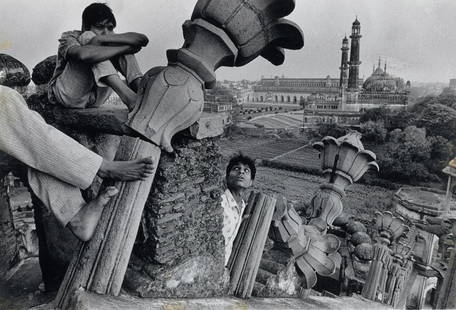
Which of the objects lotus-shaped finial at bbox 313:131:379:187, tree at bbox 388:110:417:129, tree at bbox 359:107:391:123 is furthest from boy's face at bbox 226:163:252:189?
tree at bbox 359:107:391:123

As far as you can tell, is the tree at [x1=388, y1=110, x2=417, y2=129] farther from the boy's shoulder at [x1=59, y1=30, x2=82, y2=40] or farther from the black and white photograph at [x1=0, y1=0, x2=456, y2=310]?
the boy's shoulder at [x1=59, y1=30, x2=82, y2=40]

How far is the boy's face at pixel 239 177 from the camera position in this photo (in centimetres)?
236

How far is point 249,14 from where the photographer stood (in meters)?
1.69

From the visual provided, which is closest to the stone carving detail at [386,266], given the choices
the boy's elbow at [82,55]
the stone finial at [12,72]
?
the boy's elbow at [82,55]

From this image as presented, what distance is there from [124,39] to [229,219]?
Answer: 1.18 m

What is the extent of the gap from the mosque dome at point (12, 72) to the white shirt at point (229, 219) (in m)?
1.83

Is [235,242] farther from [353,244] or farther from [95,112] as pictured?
[353,244]

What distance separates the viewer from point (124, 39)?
1887mm

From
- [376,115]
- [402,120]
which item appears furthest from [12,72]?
[376,115]

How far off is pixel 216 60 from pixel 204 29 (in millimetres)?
153

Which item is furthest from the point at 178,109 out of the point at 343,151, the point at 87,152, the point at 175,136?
the point at 343,151

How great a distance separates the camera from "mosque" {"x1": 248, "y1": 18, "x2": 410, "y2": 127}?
31.0 metres

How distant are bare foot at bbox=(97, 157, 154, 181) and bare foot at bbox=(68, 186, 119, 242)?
7cm

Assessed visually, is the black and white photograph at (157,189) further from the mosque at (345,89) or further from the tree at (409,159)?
the mosque at (345,89)
